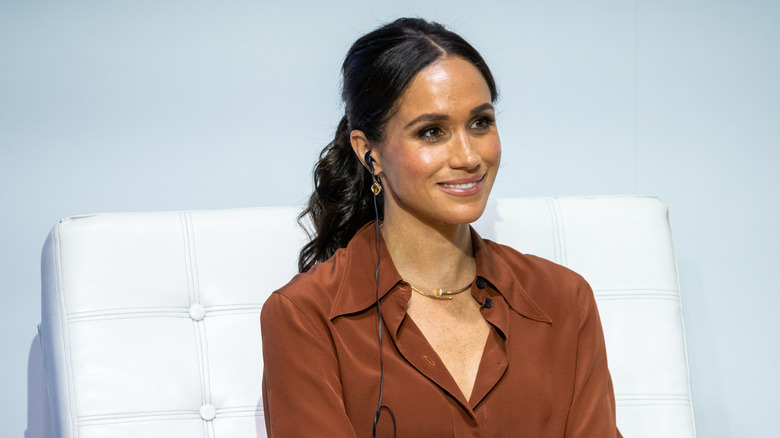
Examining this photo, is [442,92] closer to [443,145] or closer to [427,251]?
[443,145]

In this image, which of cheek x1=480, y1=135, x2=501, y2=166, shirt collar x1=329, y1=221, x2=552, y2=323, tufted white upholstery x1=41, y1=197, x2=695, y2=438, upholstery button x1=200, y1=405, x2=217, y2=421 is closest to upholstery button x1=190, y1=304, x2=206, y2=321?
tufted white upholstery x1=41, y1=197, x2=695, y2=438

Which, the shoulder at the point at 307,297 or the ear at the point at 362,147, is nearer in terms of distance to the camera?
the shoulder at the point at 307,297

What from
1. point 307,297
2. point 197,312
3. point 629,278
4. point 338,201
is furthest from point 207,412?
point 629,278

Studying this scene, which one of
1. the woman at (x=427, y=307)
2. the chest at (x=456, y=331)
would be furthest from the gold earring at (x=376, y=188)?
the chest at (x=456, y=331)

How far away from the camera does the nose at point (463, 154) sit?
1.58 m

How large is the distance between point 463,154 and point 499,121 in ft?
2.63

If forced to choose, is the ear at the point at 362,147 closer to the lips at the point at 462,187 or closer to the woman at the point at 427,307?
the woman at the point at 427,307

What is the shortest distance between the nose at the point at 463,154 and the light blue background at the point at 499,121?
73 cm

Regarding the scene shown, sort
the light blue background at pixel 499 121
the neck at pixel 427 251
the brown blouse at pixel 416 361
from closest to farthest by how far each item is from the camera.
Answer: the brown blouse at pixel 416 361
the neck at pixel 427 251
the light blue background at pixel 499 121

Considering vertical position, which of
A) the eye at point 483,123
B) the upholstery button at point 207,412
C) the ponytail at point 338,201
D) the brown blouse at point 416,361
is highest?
the eye at point 483,123

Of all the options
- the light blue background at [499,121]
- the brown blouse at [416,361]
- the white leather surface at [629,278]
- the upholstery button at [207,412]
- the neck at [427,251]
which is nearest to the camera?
the brown blouse at [416,361]

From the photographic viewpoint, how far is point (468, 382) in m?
1.63

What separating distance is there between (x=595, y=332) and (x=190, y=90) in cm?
115

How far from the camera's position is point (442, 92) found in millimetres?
1603
